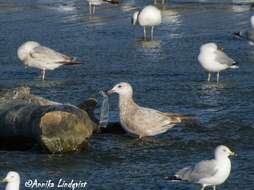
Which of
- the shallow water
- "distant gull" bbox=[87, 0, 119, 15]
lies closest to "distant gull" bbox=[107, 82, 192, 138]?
the shallow water

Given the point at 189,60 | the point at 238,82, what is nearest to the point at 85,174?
the point at 238,82

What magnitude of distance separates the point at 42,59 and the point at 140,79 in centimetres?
178

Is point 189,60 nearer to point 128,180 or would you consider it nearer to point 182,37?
point 182,37

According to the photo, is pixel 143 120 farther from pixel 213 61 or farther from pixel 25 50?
pixel 25 50

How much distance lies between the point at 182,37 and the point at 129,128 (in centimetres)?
877

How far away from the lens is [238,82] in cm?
1371

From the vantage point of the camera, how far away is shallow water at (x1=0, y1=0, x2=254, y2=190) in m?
8.87

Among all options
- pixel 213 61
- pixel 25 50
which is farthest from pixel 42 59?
pixel 213 61

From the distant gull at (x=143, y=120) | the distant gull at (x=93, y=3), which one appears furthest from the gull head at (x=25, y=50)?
the distant gull at (x=93, y=3)

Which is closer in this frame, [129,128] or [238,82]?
[129,128]

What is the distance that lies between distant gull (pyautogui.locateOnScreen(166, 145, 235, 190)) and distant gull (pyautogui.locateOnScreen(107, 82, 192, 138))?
2.01m

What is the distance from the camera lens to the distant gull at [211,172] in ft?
25.7

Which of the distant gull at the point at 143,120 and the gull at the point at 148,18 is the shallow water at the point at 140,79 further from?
the gull at the point at 148,18

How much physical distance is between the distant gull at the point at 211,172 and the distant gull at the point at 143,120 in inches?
79.1
